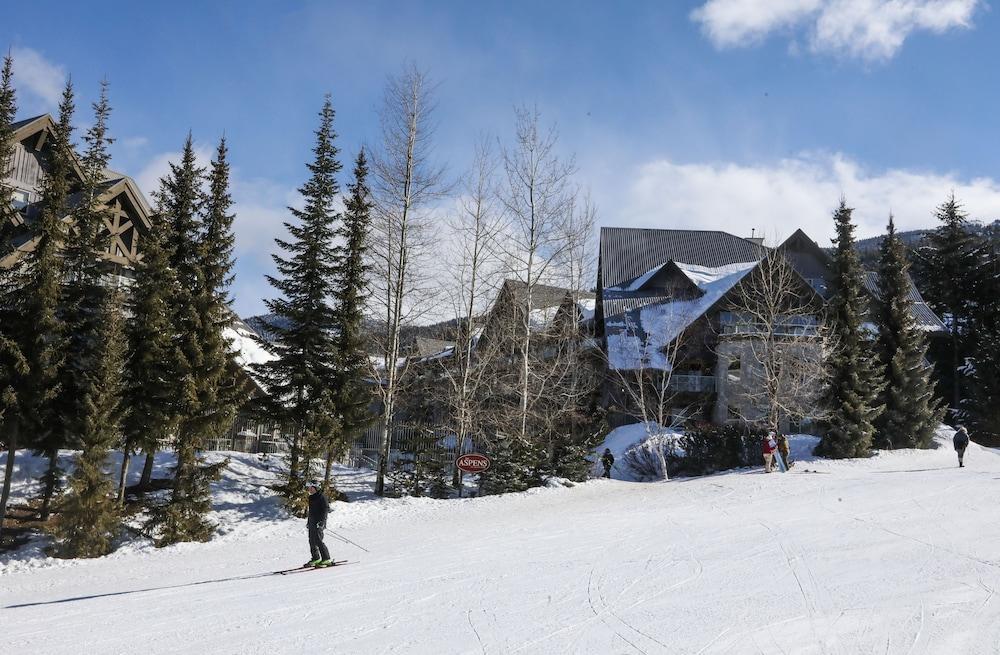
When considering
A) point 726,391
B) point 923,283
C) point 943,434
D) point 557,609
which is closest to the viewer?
point 557,609

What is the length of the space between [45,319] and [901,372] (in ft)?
98.6

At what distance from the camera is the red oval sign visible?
2194 cm

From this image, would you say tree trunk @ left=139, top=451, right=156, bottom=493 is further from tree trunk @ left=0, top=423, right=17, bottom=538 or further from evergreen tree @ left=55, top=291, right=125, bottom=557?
tree trunk @ left=0, top=423, right=17, bottom=538

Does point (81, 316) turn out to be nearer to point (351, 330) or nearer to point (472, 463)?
point (351, 330)

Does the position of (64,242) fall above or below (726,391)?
above

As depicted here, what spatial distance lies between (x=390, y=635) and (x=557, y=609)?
7.44 feet

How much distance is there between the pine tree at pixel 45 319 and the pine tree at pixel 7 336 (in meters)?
0.28

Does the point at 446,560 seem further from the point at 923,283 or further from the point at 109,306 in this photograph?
the point at 923,283

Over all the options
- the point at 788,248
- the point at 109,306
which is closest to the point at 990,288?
the point at 788,248

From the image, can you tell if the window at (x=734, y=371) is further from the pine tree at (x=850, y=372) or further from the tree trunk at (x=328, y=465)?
the tree trunk at (x=328, y=465)

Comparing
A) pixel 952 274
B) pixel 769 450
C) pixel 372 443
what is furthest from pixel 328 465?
pixel 952 274

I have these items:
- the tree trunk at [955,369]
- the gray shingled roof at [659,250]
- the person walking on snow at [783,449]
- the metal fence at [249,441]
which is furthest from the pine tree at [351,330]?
the tree trunk at [955,369]

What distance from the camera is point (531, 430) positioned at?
2669 centimetres

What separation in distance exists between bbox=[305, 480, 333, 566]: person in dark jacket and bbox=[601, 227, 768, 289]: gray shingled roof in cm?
3325
